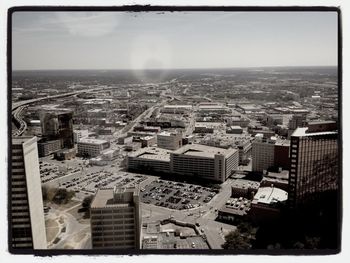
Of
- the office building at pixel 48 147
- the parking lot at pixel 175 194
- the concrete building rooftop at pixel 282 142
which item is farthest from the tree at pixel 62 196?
the concrete building rooftop at pixel 282 142

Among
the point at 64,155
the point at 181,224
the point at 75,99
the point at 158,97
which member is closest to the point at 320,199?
the point at 181,224

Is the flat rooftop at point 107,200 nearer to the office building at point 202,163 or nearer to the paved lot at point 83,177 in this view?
the paved lot at point 83,177

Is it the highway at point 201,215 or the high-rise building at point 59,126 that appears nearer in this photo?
the highway at point 201,215

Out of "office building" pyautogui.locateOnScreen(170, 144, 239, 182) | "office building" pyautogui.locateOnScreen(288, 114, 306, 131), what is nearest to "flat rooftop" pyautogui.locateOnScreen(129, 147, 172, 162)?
"office building" pyautogui.locateOnScreen(170, 144, 239, 182)

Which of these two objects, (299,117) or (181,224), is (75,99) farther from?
(299,117)

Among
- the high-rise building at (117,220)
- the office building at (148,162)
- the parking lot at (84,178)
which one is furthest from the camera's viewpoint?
the office building at (148,162)

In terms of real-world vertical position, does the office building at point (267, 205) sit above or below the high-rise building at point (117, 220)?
below
